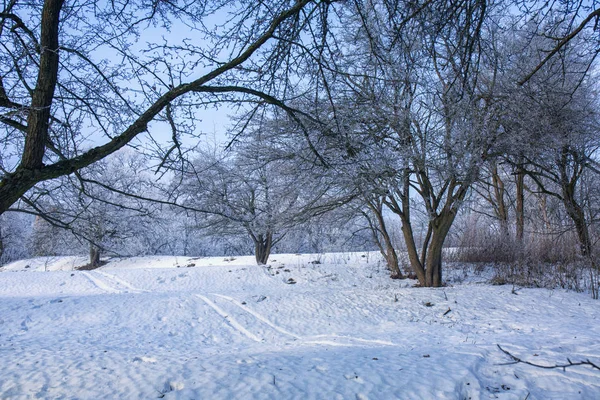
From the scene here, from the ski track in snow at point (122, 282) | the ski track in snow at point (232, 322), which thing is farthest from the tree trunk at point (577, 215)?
the ski track in snow at point (122, 282)

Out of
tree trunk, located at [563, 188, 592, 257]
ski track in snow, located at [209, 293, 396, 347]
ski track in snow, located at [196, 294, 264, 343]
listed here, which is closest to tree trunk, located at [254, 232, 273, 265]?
ski track in snow, located at [196, 294, 264, 343]

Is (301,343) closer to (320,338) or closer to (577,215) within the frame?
(320,338)

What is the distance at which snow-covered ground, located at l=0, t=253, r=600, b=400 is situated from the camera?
9.06 feet

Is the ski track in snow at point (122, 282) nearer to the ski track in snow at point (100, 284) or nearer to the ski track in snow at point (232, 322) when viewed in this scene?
the ski track in snow at point (100, 284)

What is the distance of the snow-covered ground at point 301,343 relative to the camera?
276 centimetres

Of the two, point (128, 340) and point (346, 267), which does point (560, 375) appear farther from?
point (346, 267)

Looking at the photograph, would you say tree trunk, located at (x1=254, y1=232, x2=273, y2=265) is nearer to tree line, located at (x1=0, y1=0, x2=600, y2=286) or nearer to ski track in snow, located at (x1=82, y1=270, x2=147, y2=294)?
tree line, located at (x1=0, y1=0, x2=600, y2=286)

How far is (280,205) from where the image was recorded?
9289 mm

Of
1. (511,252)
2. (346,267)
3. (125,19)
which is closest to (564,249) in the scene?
(511,252)

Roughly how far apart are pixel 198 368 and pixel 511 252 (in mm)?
9188

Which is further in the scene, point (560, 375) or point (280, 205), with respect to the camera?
point (280, 205)

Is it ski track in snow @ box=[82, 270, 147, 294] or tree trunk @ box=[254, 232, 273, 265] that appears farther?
tree trunk @ box=[254, 232, 273, 265]

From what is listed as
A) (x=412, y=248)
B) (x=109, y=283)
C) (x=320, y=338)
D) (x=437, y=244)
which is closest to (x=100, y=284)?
(x=109, y=283)

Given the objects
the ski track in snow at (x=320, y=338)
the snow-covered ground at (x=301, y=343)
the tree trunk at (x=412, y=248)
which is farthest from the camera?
the tree trunk at (x=412, y=248)
